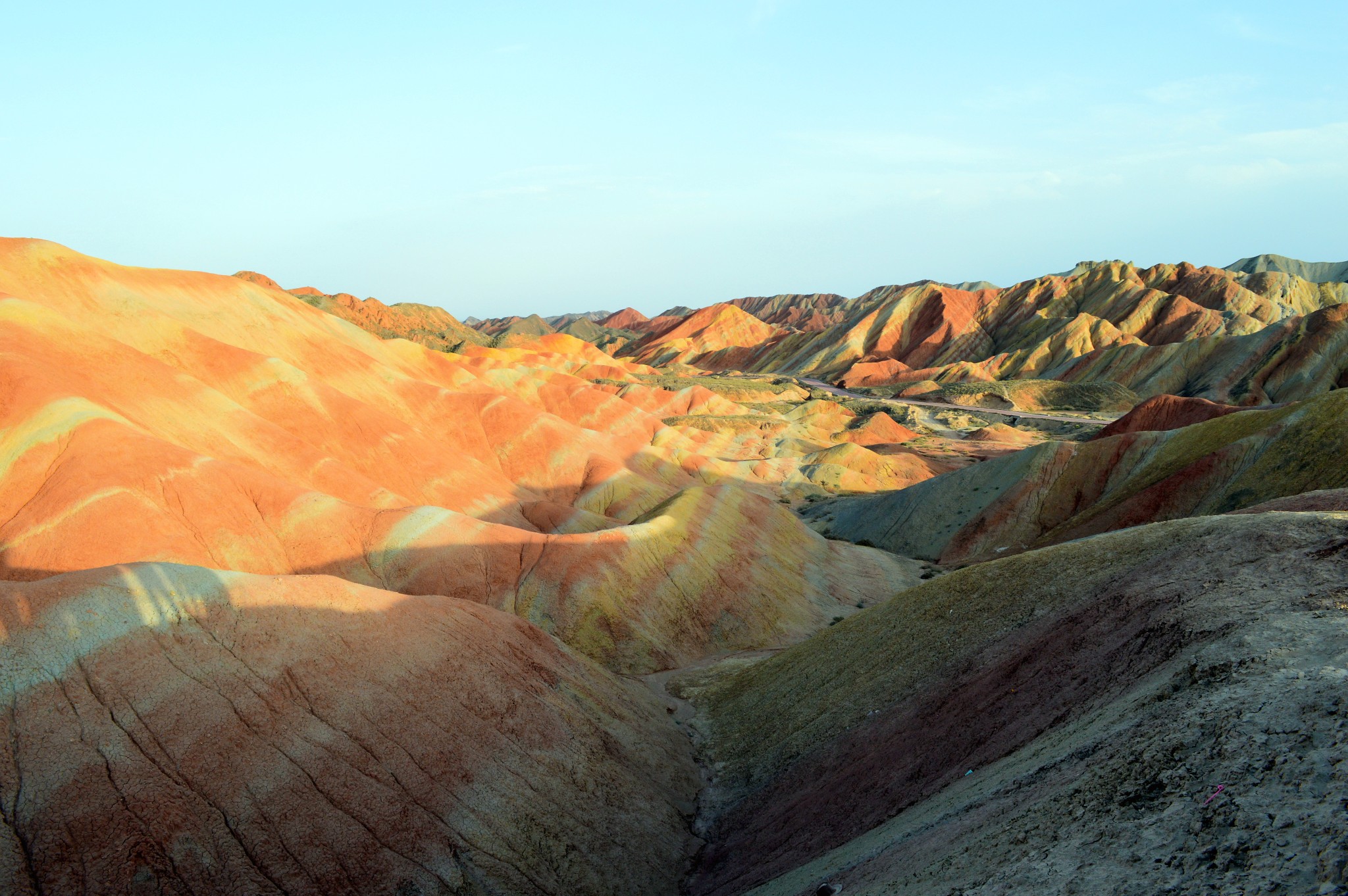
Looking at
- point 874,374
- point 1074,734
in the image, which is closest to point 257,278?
point 874,374

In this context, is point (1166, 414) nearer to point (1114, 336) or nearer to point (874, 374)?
point (1114, 336)

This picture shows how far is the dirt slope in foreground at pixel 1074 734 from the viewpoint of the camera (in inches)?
357

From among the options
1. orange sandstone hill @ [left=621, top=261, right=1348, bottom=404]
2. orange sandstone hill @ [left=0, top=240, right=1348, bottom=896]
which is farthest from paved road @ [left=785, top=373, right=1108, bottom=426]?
orange sandstone hill @ [left=0, top=240, right=1348, bottom=896]

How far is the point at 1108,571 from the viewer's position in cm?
2139

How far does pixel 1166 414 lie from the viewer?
6372 cm

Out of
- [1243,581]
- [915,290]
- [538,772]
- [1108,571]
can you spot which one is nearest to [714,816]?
[538,772]

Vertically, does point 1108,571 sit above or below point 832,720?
above

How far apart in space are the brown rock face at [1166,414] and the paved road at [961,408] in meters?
35.1

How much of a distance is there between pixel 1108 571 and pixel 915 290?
6728 inches

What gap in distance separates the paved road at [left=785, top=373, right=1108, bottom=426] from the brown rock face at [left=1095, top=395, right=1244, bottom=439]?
3509 cm

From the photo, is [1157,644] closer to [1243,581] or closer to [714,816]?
[1243,581]

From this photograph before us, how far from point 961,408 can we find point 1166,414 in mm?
62301

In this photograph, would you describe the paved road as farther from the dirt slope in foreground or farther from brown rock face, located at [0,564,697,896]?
brown rock face, located at [0,564,697,896]

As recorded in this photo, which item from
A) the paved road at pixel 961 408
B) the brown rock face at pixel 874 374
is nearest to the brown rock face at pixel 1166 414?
the paved road at pixel 961 408
